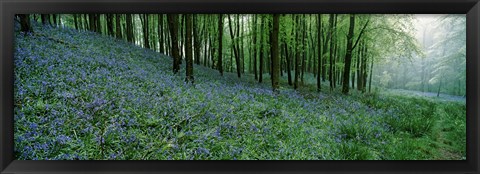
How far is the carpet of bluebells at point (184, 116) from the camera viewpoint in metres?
3.48

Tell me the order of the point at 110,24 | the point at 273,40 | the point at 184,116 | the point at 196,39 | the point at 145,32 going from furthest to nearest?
1. the point at 273,40
2. the point at 145,32
3. the point at 196,39
4. the point at 110,24
5. the point at 184,116

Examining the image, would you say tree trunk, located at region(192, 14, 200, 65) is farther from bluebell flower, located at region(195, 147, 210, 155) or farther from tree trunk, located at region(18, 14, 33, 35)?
tree trunk, located at region(18, 14, 33, 35)

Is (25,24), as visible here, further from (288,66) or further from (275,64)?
(288,66)

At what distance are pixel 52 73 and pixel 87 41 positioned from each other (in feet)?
1.93

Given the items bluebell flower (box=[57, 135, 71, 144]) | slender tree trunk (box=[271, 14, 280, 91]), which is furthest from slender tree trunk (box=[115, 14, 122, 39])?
slender tree trunk (box=[271, 14, 280, 91])

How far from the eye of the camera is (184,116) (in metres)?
3.71

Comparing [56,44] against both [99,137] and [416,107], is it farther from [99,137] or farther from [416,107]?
[416,107]

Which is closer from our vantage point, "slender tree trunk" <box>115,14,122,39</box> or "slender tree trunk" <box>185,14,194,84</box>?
"slender tree trunk" <box>115,14,122,39</box>

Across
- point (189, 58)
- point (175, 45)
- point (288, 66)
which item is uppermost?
point (175, 45)

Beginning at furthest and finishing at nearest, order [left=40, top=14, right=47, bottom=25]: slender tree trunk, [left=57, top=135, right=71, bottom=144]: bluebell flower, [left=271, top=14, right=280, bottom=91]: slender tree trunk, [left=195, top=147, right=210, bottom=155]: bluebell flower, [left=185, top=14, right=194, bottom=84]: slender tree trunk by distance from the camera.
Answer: [left=271, top=14, right=280, bottom=91]: slender tree trunk → [left=185, top=14, right=194, bottom=84]: slender tree trunk → [left=40, top=14, right=47, bottom=25]: slender tree trunk → [left=195, top=147, right=210, bottom=155]: bluebell flower → [left=57, top=135, right=71, bottom=144]: bluebell flower

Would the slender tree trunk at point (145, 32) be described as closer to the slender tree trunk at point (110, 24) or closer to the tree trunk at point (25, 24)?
the slender tree trunk at point (110, 24)

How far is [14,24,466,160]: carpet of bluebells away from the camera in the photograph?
3.48 metres

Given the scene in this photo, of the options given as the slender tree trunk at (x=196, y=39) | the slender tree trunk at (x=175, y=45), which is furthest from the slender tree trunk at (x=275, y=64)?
the slender tree trunk at (x=175, y=45)

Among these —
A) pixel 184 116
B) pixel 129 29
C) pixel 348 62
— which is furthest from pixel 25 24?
pixel 348 62
